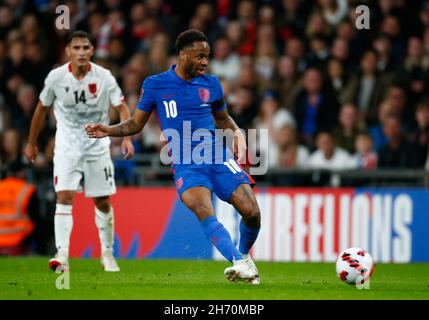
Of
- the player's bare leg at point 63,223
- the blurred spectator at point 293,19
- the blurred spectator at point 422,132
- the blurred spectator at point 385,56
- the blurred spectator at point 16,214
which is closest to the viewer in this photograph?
the player's bare leg at point 63,223

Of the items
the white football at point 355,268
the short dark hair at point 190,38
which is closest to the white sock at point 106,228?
the short dark hair at point 190,38

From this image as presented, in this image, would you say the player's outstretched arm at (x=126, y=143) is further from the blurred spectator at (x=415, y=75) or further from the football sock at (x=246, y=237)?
the blurred spectator at (x=415, y=75)

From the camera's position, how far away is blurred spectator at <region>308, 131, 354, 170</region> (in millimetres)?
15734

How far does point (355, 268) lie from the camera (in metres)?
9.76

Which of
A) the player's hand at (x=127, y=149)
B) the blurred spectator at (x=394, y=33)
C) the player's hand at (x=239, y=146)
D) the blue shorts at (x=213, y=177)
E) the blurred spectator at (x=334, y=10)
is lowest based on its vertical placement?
the blue shorts at (x=213, y=177)

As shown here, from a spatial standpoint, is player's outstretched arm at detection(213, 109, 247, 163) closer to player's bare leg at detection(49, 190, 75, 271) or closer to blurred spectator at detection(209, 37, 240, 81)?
player's bare leg at detection(49, 190, 75, 271)

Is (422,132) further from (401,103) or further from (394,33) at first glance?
(394,33)

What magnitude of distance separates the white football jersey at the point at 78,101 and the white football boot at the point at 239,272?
326 centimetres

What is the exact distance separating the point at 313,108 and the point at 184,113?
6.95 m

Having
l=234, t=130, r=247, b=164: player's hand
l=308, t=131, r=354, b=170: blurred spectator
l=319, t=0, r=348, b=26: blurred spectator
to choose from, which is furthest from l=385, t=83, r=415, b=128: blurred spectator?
l=234, t=130, r=247, b=164: player's hand

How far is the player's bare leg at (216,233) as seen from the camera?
9.13 m

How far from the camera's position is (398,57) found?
17.3 meters

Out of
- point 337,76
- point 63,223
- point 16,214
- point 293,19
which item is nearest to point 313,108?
point 337,76

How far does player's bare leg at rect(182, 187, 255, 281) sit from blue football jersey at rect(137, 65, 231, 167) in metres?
0.42
